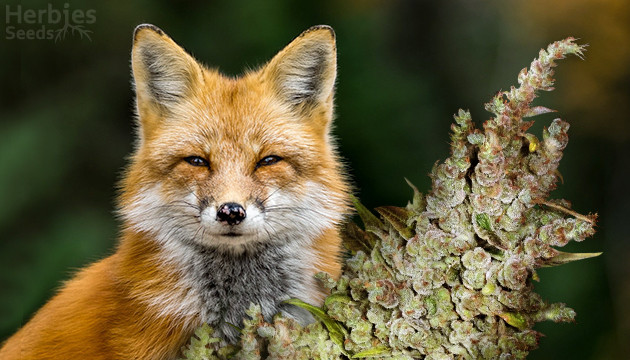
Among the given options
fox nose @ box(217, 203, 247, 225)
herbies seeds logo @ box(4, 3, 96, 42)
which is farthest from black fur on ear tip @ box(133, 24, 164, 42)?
herbies seeds logo @ box(4, 3, 96, 42)

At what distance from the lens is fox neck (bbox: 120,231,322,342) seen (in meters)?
1.23

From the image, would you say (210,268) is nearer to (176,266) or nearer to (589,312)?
(176,266)

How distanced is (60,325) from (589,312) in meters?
1.50

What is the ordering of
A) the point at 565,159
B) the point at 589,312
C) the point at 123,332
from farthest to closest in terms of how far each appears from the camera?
1. the point at 565,159
2. the point at 589,312
3. the point at 123,332

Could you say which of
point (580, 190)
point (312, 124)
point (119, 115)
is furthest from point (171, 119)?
point (580, 190)

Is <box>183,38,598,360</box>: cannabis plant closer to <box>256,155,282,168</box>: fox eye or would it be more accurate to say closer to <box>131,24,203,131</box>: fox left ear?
<box>256,155,282,168</box>: fox eye

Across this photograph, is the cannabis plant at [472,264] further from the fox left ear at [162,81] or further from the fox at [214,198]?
the fox left ear at [162,81]

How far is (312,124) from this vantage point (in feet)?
4.36

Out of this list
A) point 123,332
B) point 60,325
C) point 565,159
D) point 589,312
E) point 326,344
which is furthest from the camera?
point 565,159

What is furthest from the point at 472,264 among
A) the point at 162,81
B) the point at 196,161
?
the point at 162,81

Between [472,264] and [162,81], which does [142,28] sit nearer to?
[162,81]

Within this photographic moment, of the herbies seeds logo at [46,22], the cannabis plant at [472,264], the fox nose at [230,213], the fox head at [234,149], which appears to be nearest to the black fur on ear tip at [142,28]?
the fox head at [234,149]

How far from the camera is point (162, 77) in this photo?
4.28ft

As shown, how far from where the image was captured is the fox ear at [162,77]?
4.18ft
